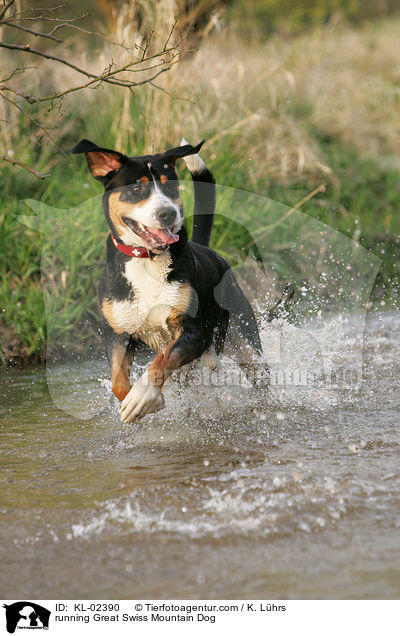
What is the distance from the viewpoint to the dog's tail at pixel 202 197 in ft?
14.0

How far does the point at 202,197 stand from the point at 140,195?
916mm

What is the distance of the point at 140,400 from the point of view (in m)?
3.57

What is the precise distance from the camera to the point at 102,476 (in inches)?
128

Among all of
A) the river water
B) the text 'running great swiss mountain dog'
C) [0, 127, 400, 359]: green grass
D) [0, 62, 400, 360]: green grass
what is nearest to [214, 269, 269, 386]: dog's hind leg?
the river water

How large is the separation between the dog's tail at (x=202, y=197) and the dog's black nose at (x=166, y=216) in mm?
682

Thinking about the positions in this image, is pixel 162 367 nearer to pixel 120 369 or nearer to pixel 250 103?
pixel 120 369

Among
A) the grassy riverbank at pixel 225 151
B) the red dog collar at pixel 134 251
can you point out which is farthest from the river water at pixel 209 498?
the grassy riverbank at pixel 225 151

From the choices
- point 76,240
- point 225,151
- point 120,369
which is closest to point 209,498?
point 120,369

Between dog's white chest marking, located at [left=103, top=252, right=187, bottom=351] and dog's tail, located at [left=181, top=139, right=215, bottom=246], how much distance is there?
662 mm

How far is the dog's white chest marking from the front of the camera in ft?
12.5

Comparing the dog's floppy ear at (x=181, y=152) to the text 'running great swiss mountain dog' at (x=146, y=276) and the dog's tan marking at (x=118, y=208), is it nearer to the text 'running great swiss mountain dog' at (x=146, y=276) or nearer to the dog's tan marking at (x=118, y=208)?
the text 'running great swiss mountain dog' at (x=146, y=276)

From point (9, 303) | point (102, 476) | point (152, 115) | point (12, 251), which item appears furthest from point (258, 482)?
point (152, 115)

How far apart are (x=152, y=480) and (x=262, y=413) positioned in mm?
1185

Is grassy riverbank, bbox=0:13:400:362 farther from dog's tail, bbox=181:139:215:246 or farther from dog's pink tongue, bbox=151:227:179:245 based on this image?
dog's pink tongue, bbox=151:227:179:245
